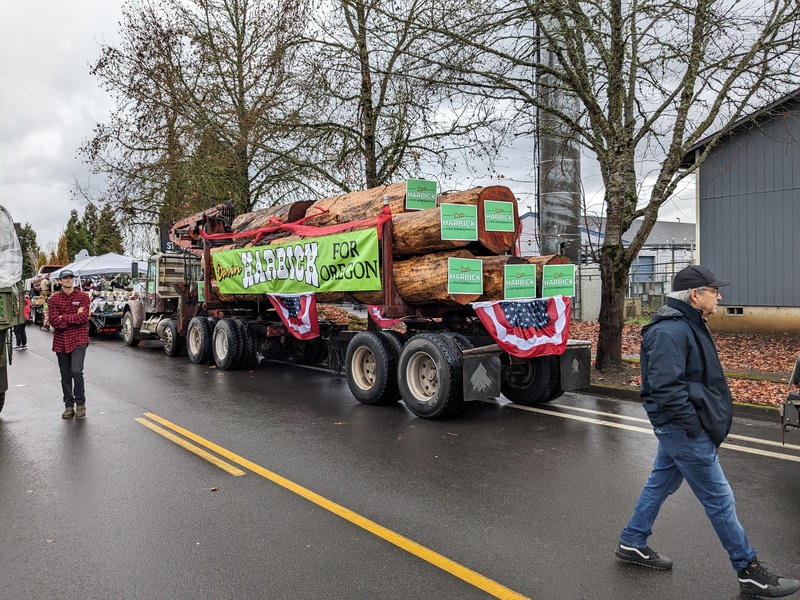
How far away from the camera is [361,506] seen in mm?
4879

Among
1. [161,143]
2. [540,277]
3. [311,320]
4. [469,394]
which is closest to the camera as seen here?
[469,394]

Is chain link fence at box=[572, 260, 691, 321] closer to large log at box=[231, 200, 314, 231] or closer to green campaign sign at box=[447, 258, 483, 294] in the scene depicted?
large log at box=[231, 200, 314, 231]

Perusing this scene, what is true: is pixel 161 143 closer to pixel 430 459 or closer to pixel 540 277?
pixel 540 277

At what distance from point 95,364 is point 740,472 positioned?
12.4 metres

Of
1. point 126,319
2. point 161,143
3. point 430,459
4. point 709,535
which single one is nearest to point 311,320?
point 430,459

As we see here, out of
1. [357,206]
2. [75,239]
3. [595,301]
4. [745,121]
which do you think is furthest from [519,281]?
[75,239]

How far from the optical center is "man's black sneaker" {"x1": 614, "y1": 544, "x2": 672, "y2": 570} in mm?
3797

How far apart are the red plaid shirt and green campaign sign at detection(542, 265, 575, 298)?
5.92 meters

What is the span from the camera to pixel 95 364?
1366 centimetres

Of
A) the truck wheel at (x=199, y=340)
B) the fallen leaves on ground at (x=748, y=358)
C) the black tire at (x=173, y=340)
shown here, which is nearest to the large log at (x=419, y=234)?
the fallen leaves on ground at (x=748, y=358)

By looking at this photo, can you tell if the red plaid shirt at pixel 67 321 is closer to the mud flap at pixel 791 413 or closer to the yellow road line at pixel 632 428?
the yellow road line at pixel 632 428

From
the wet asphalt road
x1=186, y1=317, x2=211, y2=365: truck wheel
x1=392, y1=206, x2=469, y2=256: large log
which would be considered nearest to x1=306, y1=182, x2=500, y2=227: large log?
x1=392, y1=206, x2=469, y2=256: large log

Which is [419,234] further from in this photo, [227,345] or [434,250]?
[227,345]

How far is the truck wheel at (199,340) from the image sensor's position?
43.4 feet
